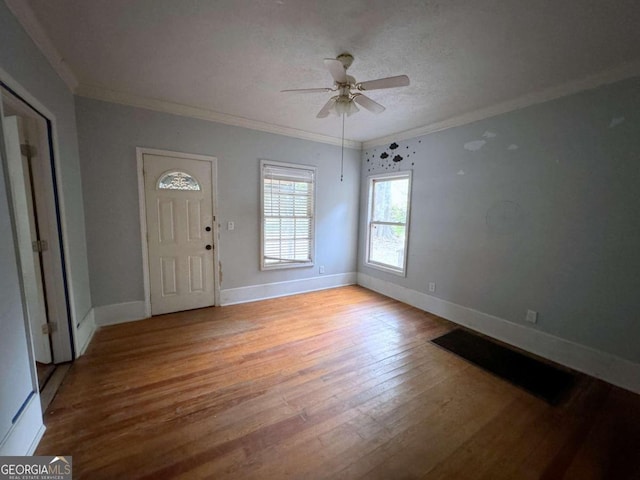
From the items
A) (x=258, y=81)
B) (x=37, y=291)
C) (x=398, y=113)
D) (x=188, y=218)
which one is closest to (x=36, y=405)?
(x=37, y=291)

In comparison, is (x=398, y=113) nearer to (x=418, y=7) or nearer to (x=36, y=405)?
(x=418, y=7)

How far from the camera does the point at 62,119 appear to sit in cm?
230

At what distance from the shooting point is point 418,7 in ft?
4.90

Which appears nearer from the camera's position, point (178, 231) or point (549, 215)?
point (549, 215)

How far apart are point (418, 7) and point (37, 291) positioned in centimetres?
353

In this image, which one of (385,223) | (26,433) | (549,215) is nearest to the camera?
(26,433)

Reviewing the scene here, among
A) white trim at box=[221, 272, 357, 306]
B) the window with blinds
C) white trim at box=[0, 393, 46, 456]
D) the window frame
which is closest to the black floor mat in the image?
the window frame

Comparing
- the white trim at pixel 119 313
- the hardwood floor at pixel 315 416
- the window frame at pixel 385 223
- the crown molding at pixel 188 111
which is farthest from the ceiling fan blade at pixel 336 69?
the white trim at pixel 119 313

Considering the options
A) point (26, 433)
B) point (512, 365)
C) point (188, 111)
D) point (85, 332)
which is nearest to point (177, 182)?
point (188, 111)

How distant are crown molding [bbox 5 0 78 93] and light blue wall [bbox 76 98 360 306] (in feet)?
1.34

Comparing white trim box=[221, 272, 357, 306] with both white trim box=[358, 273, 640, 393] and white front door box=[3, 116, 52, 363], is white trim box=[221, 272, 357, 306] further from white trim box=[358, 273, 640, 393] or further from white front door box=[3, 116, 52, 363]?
white front door box=[3, 116, 52, 363]

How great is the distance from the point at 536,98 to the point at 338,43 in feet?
6.91

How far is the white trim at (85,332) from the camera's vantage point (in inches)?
93.5

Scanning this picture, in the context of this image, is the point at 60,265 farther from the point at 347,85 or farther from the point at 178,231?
the point at 347,85
